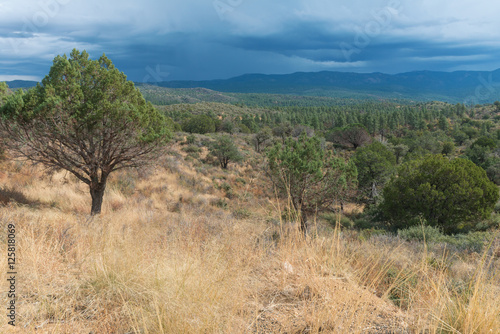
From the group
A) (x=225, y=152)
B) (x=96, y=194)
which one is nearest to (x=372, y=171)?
(x=225, y=152)

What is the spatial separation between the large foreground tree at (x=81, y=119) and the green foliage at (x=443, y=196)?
16.9 m

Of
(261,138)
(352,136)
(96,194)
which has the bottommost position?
(96,194)

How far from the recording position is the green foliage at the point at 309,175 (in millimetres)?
12375

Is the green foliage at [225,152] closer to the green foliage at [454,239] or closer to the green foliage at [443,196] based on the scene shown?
the green foliage at [443,196]

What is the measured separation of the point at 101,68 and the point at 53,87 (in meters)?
1.32

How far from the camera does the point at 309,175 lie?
12586mm

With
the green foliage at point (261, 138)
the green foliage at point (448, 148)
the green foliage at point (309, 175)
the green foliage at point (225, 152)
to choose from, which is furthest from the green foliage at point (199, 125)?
the green foliage at point (448, 148)

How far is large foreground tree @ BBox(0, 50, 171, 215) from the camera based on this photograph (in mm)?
7555

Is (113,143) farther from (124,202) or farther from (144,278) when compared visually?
(144,278)

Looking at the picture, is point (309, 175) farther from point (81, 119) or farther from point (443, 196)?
point (443, 196)

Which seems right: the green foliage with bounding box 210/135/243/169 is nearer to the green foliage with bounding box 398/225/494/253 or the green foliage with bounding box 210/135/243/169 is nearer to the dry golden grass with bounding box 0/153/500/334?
the green foliage with bounding box 398/225/494/253

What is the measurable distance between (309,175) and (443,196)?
35.5 ft

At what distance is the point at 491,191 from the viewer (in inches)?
731

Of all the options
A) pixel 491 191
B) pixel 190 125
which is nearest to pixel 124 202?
pixel 491 191
